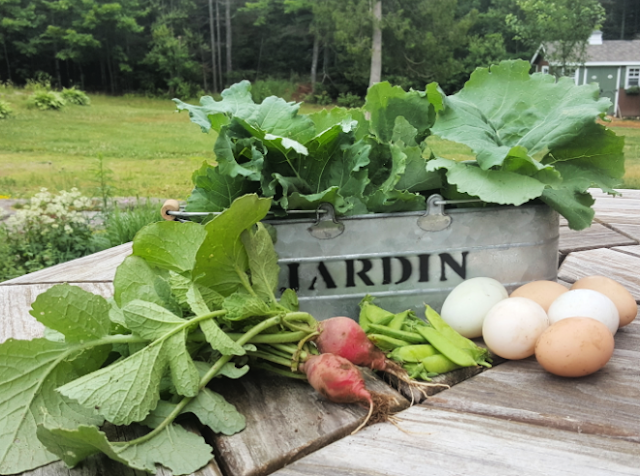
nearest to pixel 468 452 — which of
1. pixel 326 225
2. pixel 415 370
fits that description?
pixel 415 370

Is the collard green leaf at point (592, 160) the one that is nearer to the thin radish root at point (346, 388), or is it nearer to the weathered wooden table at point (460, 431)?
the weathered wooden table at point (460, 431)

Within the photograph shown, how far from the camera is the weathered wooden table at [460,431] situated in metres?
0.49

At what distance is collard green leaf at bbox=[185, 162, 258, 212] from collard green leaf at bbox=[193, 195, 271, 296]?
12cm

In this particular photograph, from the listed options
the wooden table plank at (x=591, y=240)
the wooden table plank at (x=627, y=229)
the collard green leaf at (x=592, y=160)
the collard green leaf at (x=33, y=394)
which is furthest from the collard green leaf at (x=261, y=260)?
the wooden table plank at (x=627, y=229)

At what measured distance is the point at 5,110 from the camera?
15.8 ft

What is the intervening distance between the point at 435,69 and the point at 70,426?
8918 millimetres

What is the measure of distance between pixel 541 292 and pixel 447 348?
0.63ft

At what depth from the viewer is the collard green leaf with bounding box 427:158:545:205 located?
0.72m

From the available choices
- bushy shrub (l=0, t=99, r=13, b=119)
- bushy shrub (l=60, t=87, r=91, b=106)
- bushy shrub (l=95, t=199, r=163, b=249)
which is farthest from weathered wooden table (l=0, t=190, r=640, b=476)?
bushy shrub (l=60, t=87, r=91, b=106)

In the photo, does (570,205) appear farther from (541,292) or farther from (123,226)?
(123,226)

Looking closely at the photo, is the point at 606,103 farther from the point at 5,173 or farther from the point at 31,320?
the point at 5,173

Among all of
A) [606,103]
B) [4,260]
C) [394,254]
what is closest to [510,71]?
[606,103]

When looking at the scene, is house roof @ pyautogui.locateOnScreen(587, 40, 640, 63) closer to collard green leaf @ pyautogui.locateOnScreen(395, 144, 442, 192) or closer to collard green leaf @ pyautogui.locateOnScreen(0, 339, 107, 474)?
collard green leaf @ pyautogui.locateOnScreen(395, 144, 442, 192)

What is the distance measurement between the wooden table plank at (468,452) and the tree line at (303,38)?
662 centimetres
